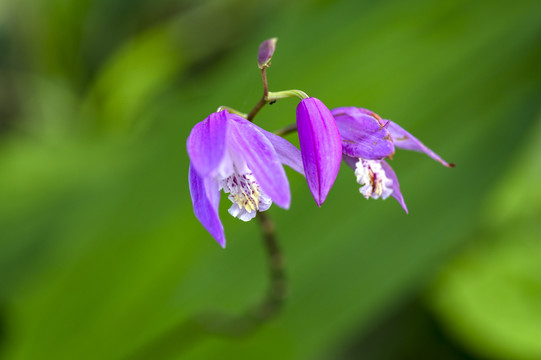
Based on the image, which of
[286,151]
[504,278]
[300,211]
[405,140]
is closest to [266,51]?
[286,151]

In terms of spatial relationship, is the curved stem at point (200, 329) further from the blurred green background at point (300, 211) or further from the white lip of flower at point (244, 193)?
the white lip of flower at point (244, 193)

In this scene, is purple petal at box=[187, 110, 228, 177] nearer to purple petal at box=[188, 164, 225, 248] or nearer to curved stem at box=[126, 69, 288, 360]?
purple petal at box=[188, 164, 225, 248]

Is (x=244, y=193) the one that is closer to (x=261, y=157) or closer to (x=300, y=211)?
(x=261, y=157)

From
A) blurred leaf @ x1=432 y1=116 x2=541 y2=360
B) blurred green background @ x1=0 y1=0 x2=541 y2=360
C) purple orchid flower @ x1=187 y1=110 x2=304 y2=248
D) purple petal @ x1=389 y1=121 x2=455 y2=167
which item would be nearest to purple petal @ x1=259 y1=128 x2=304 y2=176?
purple orchid flower @ x1=187 y1=110 x2=304 y2=248

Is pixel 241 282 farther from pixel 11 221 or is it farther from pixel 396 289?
pixel 11 221

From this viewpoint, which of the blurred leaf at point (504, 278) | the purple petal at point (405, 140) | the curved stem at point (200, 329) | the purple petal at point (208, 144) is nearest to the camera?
the purple petal at point (208, 144)

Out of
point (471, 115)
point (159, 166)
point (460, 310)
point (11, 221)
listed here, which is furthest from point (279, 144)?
point (460, 310)

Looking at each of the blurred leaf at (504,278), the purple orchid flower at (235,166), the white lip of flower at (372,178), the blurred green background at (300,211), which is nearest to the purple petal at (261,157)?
the purple orchid flower at (235,166)
